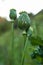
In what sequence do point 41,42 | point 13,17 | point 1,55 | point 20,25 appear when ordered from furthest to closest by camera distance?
point 1,55 < point 13,17 < point 20,25 < point 41,42

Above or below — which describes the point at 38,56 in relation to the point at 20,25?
below

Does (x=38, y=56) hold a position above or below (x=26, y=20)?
below

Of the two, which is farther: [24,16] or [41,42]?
[24,16]

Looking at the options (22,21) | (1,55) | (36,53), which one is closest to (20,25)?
(22,21)

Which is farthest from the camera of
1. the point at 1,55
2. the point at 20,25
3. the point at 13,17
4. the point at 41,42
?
Answer: the point at 1,55

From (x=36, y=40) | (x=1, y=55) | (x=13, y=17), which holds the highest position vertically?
(x=13, y=17)

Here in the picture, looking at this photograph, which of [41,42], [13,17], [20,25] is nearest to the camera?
[41,42]

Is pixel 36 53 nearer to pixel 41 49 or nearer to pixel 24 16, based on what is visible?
pixel 41 49

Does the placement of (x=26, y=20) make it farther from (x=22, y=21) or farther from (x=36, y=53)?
(x=36, y=53)

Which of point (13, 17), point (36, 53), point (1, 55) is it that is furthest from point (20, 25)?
point (1, 55)
